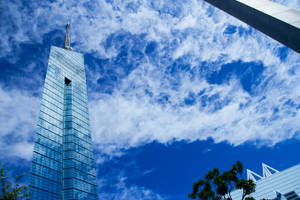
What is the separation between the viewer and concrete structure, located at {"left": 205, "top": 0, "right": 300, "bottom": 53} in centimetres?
592

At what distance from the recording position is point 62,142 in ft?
260

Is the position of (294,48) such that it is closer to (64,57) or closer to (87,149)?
(87,149)

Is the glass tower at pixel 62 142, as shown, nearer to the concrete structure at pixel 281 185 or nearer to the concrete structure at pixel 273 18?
the concrete structure at pixel 281 185

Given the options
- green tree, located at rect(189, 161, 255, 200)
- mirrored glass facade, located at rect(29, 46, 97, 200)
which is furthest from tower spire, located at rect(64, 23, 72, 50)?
green tree, located at rect(189, 161, 255, 200)

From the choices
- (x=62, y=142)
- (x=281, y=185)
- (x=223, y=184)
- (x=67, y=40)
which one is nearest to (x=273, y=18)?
(x=223, y=184)

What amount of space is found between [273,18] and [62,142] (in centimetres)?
8215

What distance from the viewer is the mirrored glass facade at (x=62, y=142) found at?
64.6 m

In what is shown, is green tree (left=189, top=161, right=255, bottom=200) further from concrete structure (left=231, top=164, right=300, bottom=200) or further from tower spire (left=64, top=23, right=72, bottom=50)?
tower spire (left=64, top=23, right=72, bottom=50)

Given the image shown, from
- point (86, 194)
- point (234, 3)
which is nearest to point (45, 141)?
point (86, 194)

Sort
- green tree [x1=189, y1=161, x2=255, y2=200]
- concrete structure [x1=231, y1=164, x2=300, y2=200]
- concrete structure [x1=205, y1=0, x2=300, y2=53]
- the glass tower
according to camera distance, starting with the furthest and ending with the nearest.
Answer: the glass tower
concrete structure [x1=231, y1=164, x2=300, y2=200]
green tree [x1=189, y1=161, x2=255, y2=200]
concrete structure [x1=205, y1=0, x2=300, y2=53]

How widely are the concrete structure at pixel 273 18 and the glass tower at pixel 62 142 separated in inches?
2522

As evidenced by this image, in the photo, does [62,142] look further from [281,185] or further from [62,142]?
[281,185]

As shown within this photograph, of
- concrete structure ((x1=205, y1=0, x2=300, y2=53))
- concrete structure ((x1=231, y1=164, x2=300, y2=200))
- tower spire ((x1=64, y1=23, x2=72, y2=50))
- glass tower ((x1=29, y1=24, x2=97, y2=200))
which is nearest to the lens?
concrete structure ((x1=205, y1=0, x2=300, y2=53))

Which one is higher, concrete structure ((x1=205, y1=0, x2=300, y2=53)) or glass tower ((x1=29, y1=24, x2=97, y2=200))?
glass tower ((x1=29, y1=24, x2=97, y2=200))
